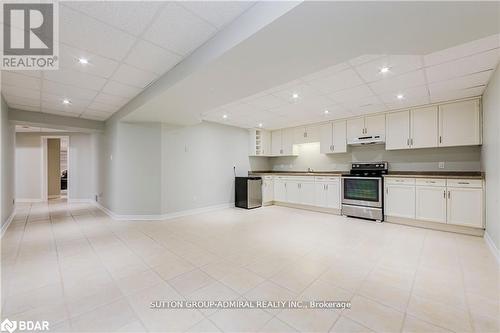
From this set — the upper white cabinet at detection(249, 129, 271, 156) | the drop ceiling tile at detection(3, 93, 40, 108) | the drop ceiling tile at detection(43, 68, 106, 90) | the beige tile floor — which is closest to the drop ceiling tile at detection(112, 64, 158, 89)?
the drop ceiling tile at detection(43, 68, 106, 90)

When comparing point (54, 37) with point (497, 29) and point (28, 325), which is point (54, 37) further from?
point (497, 29)

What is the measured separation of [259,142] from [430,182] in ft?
14.3

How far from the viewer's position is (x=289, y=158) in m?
7.14

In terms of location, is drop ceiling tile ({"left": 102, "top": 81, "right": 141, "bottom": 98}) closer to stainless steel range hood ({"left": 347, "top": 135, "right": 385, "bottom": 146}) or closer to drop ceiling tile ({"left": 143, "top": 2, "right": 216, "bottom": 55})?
drop ceiling tile ({"left": 143, "top": 2, "right": 216, "bottom": 55})

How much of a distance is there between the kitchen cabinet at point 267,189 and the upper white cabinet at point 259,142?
0.91m

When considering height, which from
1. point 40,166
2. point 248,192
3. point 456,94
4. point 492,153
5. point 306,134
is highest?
point 456,94

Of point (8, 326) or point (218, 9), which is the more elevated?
Result: point (218, 9)

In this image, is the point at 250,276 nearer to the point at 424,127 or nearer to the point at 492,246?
the point at 492,246

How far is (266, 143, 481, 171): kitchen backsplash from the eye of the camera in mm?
4176

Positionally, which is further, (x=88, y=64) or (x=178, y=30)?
(x=88, y=64)

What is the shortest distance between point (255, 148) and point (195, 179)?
7.45ft

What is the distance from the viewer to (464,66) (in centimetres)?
266

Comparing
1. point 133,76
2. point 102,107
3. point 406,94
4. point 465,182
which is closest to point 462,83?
point 406,94

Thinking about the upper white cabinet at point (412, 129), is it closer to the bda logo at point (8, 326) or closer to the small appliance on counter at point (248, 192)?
the small appliance on counter at point (248, 192)
